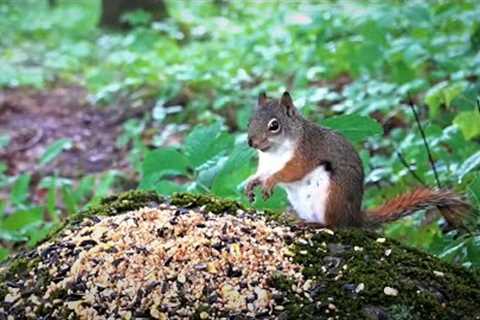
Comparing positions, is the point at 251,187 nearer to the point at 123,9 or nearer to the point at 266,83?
the point at 266,83

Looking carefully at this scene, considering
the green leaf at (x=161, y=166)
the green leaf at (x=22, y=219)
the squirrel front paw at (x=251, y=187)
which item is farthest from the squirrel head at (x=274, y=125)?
the green leaf at (x=22, y=219)

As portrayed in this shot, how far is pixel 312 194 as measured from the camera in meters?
2.53

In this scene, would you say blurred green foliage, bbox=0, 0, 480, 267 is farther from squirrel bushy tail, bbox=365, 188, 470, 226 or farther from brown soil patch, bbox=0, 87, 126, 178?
brown soil patch, bbox=0, 87, 126, 178

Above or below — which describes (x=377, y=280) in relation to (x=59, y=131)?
above

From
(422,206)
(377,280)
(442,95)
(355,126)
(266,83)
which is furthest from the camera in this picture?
(266,83)

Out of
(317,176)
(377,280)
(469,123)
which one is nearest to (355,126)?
(317,176)

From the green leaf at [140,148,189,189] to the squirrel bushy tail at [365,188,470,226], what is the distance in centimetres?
65

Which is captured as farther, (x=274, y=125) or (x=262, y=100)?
→ (x=262, y=100)

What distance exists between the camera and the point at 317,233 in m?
2.17

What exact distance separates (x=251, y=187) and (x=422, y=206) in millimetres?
550

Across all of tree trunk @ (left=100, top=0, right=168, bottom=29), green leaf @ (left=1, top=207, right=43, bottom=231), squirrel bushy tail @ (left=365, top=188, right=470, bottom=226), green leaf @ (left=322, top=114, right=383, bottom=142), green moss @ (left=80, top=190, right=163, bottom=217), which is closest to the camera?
green moss @ (left=80, top=190, right=163, bottom=217)

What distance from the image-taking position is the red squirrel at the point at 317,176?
247 centimetres

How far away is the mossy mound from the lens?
184 centimetres

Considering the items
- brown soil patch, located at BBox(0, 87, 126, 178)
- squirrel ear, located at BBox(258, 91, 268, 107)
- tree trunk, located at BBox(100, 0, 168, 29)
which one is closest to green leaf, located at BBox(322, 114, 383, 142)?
squirrel ear, located at BBox(258, 91, 268, 107)
